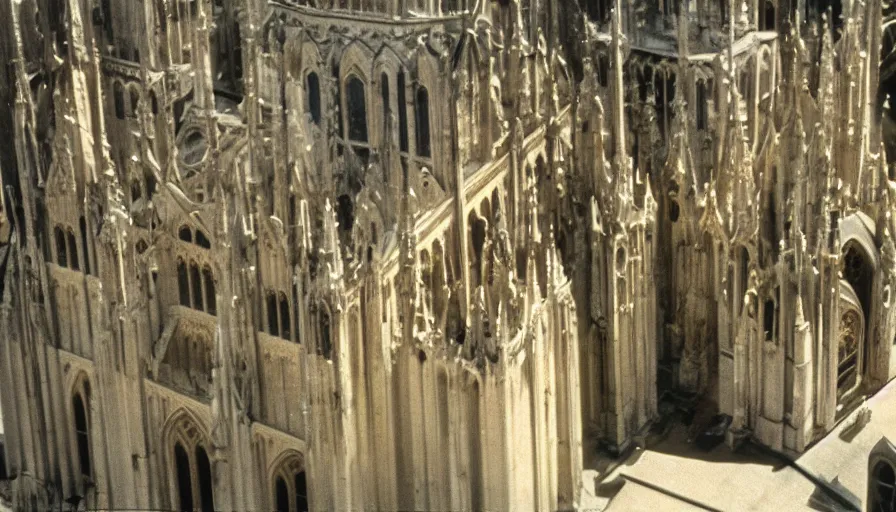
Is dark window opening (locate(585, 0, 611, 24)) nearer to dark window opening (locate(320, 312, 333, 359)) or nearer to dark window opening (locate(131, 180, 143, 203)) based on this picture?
dark window opening (locate(131, 180, 143, 203))

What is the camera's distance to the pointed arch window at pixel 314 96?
172 ft

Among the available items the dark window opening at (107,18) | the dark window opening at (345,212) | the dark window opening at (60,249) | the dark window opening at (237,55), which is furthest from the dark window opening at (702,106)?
the dark window opening at (60,249)

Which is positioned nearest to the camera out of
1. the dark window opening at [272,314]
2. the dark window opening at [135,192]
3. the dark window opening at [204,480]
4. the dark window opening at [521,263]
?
the dark window opening at [272,314]

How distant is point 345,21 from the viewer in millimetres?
51000

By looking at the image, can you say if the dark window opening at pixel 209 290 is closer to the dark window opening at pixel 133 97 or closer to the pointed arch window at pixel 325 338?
the pointed arch window at pixel 325 338

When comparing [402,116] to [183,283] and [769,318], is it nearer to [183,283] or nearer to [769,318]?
[183,283]

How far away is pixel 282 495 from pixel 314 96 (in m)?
11.8

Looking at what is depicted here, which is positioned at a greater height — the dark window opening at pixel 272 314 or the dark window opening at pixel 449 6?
the dark window opening at pixel 449 6

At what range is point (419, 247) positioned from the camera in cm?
5044

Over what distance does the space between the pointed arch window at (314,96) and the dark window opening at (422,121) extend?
10.2 ft

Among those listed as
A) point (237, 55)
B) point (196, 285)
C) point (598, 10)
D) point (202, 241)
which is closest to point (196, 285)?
point (196, 285)

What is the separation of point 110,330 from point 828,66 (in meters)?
24.8

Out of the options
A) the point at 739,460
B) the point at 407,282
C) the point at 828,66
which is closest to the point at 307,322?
the point at 407,282

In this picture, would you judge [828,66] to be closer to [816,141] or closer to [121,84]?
[816,141]
